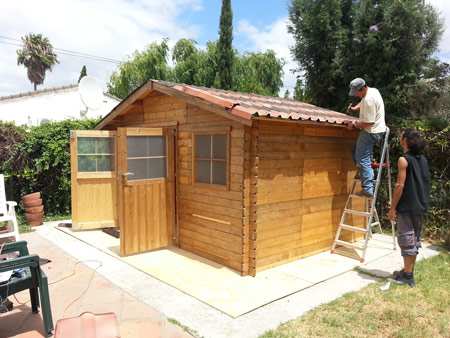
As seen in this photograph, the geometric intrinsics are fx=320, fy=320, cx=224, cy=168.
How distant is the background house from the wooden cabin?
1081 centimetres

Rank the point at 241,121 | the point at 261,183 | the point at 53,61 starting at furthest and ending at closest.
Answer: the point at 53,61
the point at 261,183
the point at 241,121

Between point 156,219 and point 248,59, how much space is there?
818 inches

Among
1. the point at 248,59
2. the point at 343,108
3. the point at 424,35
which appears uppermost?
the point at 248,59

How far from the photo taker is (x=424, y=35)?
8852 mm

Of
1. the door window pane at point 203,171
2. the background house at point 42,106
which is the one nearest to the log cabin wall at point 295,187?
the door window pane at point 203,171

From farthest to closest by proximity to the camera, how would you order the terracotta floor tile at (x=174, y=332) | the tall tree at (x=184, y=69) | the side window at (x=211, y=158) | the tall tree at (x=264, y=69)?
the tall tree at (x=264, y=69)
the tall tree at (x=184, y=69)
the side window at (x=211, y=158)
the terracotta floor tile at (x=174, y=332)

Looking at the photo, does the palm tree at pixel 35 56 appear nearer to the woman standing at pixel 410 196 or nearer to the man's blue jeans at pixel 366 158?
the man's blue jeans at pixel 366 158


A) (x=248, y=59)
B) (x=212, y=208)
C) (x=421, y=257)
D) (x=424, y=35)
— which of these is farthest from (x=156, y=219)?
(x=248, y=59)

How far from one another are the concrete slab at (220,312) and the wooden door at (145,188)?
1.93ft

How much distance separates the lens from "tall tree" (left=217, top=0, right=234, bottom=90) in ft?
56.3

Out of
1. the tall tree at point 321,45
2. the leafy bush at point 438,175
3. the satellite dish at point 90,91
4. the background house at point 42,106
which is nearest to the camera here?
the leafy bush at point 438,175

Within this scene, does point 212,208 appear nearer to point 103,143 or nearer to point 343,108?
point 103,143

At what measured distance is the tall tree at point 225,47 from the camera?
56.3 ft

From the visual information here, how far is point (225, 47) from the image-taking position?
17.5 meters
